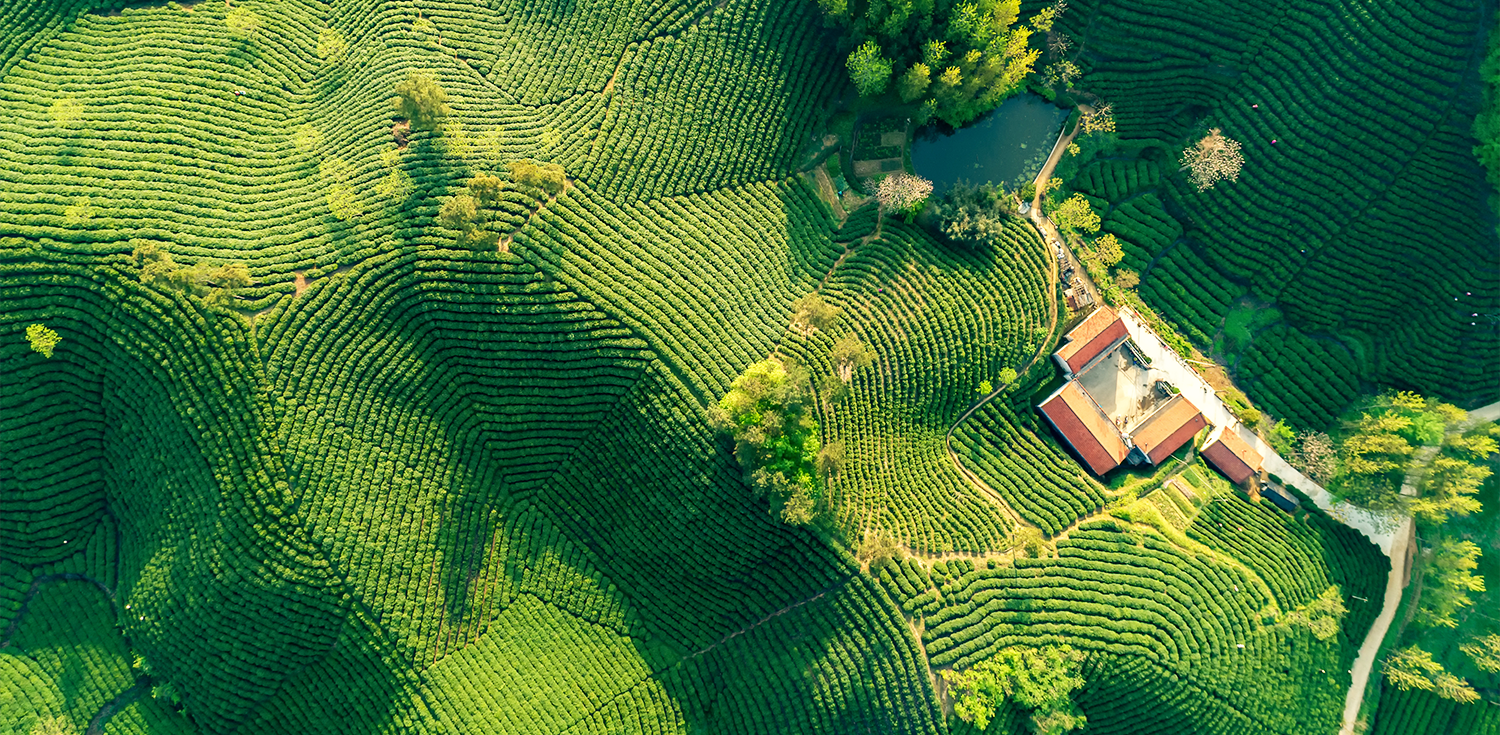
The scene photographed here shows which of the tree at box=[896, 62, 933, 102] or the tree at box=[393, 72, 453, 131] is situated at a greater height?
the tree at box=[896, 62, 933, 102]

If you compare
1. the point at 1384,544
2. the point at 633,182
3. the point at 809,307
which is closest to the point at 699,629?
the point at 809,307

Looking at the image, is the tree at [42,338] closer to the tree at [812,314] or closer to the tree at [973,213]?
the tree at [812,314]

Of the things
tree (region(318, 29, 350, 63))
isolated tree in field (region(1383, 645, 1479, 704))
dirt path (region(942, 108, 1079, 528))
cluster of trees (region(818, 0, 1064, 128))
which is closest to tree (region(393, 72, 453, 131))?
tree (region(318, 29, 350, 63))

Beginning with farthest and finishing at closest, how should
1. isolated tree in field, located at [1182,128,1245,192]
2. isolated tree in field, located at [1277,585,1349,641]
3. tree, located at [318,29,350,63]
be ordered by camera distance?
isolated tree in field, located at [1182,128,1245,192] < tree, located at [318,29,350,63] < isolated tree in field, located at [1277,585,1349,641]

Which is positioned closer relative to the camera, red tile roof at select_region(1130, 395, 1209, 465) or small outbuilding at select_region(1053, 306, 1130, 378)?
red tile roof at select_region(1130, 395, 1209, 465)

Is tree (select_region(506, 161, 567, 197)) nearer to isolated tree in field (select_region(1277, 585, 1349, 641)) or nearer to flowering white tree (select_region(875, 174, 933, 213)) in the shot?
flowering white tree (select_region(875, 174, 933, 213))

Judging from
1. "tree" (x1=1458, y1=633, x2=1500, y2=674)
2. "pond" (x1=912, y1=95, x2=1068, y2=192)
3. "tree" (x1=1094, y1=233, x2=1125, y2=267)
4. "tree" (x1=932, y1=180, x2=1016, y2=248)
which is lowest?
"tree" (x1=1458, y1=633, x2=1500, y2=674)

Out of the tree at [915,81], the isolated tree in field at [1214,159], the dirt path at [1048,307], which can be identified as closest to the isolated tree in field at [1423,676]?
the dirt path at [1048,307]
